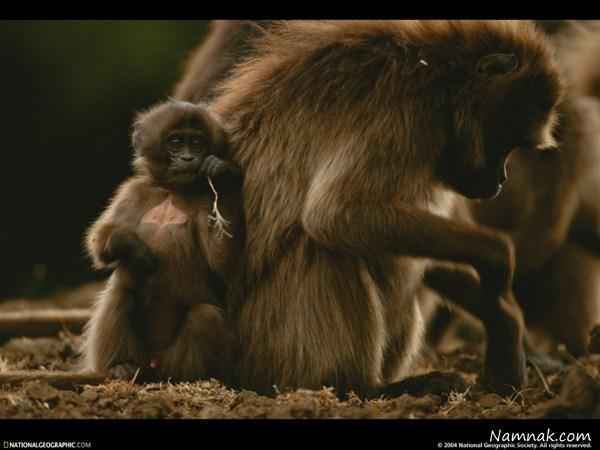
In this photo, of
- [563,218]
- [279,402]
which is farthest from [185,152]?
[563,218]

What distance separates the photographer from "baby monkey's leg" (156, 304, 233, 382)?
16.3 feet

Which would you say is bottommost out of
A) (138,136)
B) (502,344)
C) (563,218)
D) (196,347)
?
(563,218)

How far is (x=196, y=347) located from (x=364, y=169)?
3.86ft

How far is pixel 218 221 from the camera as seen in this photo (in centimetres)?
504

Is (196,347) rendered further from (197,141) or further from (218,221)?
(197,141)

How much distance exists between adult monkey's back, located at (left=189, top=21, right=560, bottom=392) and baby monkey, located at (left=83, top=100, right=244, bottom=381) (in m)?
0.18

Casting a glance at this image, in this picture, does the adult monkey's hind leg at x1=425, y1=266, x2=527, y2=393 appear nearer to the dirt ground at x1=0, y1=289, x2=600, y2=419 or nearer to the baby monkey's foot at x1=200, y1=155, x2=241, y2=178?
the dirt ground at x1=0, y1=289, x2=600, y2=419

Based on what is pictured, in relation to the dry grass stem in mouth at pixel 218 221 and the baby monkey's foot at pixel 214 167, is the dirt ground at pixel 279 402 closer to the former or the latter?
the dry grass stem in mouth at pixel 218 221

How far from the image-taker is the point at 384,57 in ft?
17.4

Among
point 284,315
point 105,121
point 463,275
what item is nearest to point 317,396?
point 284,315

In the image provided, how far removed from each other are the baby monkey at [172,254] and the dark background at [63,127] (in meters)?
6.66

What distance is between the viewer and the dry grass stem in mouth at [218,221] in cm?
505
